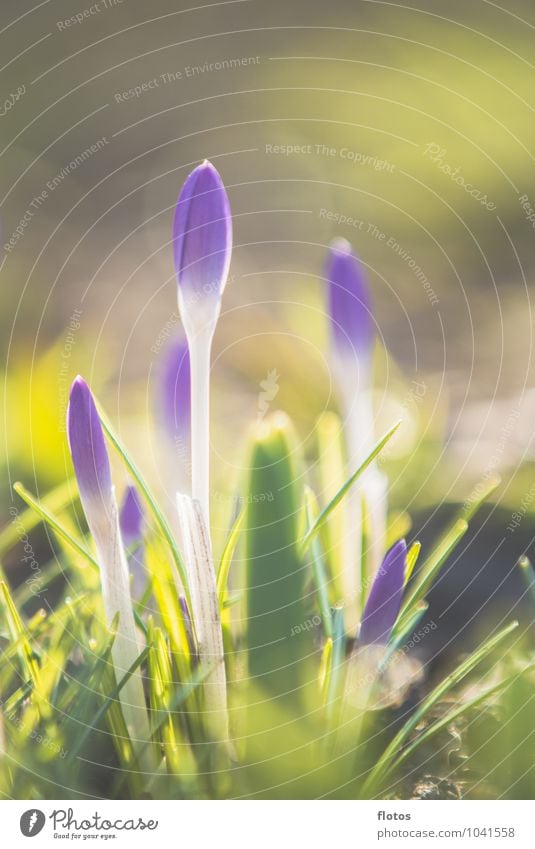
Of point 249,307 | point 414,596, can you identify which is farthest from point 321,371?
point 414,596

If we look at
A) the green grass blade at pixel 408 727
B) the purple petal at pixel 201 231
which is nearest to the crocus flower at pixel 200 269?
the purple petal at pixel 201 231

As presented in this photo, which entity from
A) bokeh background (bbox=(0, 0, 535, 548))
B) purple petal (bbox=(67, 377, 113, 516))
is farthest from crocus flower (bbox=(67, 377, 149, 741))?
bokeh background (bbox=(0, 0, 535, 548))

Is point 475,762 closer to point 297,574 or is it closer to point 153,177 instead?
point 297,574

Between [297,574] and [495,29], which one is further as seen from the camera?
[495,29]

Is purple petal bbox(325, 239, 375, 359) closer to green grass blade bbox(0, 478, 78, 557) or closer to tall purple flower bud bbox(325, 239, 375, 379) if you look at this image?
tall purple flower bud bbox(325, 239, 375, 379)

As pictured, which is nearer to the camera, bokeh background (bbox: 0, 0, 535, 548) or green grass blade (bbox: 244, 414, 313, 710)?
green grass blade (bbox: 244, 414, 313, 710)
